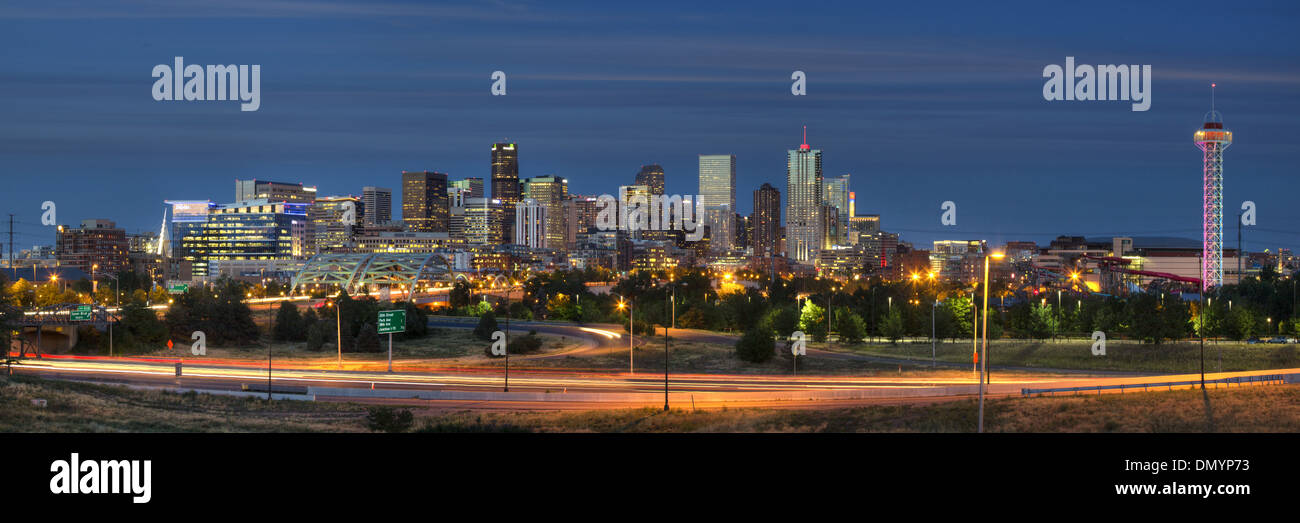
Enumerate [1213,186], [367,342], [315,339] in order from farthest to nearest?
[1213,186], [315,339], [367,342]

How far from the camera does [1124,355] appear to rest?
Answer: 2448 inches

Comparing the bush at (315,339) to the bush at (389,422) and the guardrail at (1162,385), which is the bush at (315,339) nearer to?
the bush at (389,422)

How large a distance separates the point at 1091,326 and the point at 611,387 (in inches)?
1999

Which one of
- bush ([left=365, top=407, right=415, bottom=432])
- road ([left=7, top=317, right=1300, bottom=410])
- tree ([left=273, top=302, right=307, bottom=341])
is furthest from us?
tree ([left=273, top=302, right=307, bottom=341])

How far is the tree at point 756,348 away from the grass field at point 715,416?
72.5ft

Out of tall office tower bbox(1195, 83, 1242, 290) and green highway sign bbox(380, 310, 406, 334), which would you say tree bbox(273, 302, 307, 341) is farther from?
tall office tower bbox(1195, 83, 1242, 290)

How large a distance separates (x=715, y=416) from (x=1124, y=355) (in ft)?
130

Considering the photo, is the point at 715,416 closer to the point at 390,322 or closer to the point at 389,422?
the point at 389,422

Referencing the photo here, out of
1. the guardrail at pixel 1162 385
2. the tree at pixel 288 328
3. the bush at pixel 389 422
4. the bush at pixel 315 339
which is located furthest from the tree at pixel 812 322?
the bush at pixel 389 422

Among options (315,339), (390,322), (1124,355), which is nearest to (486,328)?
(315,339)

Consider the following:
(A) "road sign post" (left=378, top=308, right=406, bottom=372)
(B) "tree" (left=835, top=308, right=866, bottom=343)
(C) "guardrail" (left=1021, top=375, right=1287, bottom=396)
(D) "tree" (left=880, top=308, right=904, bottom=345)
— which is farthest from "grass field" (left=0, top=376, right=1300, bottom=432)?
(D) "tree" (left=880, top=308, right=904, bottom=345)

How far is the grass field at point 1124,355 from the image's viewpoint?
192 feet

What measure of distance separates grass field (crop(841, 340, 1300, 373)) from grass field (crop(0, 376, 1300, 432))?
63.0 ft

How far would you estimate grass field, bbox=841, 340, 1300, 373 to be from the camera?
58.4 metres
